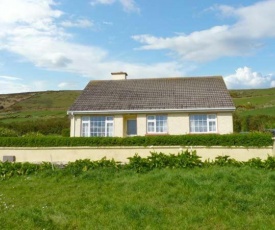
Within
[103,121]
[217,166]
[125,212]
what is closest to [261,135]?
[217,166]

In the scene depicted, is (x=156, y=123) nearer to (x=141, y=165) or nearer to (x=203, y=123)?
(x=203, y=123)

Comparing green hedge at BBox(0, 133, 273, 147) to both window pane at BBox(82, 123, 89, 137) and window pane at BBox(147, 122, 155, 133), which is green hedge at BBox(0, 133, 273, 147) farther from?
window pane at BBox(147, 122, 155, 133)

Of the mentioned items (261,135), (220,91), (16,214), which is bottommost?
(16,214)

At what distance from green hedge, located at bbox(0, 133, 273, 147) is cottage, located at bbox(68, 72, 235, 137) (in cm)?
631

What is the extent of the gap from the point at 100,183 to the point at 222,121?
1445 cm

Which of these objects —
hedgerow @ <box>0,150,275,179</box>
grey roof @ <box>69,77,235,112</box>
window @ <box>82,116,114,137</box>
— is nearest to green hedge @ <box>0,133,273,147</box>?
hedgerow @ <box>0,150,275,179</box>

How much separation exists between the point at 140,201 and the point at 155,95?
1841 centimetres

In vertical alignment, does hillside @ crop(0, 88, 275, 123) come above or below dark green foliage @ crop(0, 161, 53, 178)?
above

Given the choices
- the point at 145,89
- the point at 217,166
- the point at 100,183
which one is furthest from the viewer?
the point at 145,89

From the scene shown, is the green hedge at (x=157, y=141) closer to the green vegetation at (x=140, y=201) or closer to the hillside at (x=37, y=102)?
the green vegetation at (x=140, y=201)

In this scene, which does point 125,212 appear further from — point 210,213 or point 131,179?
point 131,179

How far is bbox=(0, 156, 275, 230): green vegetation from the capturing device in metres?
7.64

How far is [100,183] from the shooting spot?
12.6m

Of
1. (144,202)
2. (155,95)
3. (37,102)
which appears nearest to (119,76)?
(155,95)
